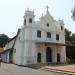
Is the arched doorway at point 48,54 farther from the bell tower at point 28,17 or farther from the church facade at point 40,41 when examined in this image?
the bell tower at point 28,17

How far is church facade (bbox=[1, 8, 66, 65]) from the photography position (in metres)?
37.2

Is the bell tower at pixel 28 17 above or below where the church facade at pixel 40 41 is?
above

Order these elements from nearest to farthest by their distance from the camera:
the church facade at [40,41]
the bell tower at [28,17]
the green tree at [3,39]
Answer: the church facade at [40,41] → the bell tower at [28,17] → the green tree at [3,39]

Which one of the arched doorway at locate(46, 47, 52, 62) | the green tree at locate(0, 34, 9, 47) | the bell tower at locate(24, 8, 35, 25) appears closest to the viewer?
the bell tower at locate(24, 8, 35, 25)

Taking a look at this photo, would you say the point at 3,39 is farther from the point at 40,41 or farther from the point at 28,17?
the point at 40,41

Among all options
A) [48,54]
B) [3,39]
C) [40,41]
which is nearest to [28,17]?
[40,41]

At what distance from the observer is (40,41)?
3784cm

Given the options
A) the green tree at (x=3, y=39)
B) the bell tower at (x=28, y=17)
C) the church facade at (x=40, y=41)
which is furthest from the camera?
the green tree at (x=3, y=39)

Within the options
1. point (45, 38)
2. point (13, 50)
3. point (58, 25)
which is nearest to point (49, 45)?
point (45, 38)

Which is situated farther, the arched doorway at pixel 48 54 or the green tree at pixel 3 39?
the green tree at pixel 3 39

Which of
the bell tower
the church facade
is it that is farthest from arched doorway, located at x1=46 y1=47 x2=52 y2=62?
the bell tower

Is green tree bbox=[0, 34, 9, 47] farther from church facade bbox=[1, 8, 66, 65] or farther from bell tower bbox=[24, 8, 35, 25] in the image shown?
bell tower bbox=[24, 8, 35, 25]

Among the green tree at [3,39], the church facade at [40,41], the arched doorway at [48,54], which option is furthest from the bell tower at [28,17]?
the green tree at [3,39]

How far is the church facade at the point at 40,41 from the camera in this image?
122ft
